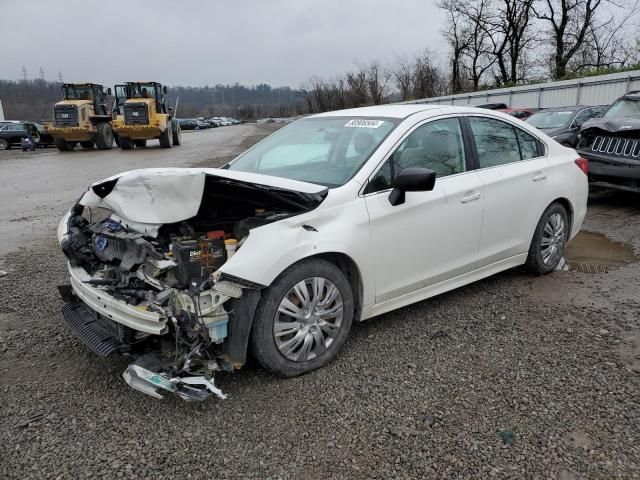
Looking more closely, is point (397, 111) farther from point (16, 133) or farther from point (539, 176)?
point (16, 133)

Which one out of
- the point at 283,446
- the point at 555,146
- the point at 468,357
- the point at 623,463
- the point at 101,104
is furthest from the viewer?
the point at 101,104

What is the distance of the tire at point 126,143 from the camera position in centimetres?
2480

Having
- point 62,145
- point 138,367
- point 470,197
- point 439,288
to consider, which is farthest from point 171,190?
point 62,145

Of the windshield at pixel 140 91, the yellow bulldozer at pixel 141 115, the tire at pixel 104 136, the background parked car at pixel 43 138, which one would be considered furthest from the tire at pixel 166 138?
the background parked car at pixel 43 138

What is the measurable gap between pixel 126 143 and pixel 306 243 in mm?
24443

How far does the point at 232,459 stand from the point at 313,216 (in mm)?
1432

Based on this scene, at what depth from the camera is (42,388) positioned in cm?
312

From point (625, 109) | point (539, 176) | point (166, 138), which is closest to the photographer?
point (539, 176)

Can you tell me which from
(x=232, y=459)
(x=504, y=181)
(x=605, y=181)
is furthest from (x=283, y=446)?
(x=605, y=181)

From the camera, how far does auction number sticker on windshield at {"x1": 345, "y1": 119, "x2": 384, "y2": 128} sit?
12.7ft

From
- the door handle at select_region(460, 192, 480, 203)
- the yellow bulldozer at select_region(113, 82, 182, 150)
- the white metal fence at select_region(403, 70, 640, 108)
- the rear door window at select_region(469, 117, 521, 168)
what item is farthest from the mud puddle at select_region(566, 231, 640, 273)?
the yellow bulldozer at select_region(113, 82, 182, 150)

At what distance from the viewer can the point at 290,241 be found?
2.99m

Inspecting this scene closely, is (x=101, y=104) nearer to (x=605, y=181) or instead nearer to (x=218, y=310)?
(x=605, y=181)

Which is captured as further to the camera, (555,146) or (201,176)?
(555,146)
